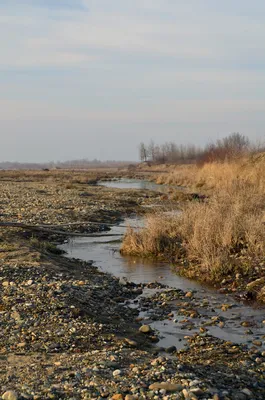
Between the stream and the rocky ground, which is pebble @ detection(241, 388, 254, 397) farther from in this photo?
the stream

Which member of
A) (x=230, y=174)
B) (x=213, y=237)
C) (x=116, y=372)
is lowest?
(x=116, y=372)

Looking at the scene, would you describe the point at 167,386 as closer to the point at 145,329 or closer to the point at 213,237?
the point at 145,329

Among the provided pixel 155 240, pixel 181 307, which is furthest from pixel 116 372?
pixel 155 240

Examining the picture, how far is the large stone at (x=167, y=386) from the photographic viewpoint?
5.31m

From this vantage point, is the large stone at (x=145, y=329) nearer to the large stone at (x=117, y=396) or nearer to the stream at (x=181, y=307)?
the stream at (x=181, y=307)

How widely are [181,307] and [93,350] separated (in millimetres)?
3250

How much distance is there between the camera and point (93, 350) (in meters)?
6.88

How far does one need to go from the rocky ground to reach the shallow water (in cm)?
29

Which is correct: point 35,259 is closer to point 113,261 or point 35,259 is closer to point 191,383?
point 113,261

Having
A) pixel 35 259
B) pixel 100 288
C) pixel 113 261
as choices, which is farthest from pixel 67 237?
pixel 100 288

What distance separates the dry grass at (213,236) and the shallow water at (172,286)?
629 millimetres

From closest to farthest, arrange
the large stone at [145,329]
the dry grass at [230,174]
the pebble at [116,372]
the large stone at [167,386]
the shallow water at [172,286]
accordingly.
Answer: the large stone at [167,386] → the pebble at [116,372] → the large stone at [145,329] → the shallow water at [172,286] → the dry grass at [230,174]

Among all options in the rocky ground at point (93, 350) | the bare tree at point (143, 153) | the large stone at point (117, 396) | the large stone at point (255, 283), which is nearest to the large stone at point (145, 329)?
the rocky ground at point (93, 350)

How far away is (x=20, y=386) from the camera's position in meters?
5.51
